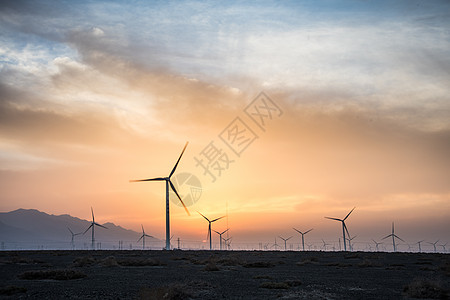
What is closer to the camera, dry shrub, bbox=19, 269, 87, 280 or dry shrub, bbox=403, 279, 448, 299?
dry shrub, bbox=403, 279, 448, 299

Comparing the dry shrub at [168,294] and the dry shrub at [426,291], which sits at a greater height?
the dry shrub at [168,294]

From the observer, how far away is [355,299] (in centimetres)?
2419

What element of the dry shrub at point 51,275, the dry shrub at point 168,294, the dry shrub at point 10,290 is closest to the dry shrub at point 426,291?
the dry shrub at point 168,294

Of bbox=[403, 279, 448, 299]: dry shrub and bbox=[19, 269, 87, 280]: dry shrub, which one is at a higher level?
bbox=[19, 269, 87, 280]: dry shrub

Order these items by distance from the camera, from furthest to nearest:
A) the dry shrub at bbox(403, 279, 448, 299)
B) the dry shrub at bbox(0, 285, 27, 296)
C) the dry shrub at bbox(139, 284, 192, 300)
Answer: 1. the dry shrub at bbox(403, 279, 448, 299)
2. the dry shrub at bbox(0, 285, 27, 296)
3. the dry shrub at bbox(139, 284, 192, 300)

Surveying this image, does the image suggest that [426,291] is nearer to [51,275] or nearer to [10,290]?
[10,290]

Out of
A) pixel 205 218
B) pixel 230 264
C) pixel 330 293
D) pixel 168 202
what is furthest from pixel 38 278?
pixel 205 218

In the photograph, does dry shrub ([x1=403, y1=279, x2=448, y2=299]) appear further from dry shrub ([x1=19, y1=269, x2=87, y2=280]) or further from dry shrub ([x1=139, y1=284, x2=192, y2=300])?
dry shrub ([x1=19, y1=269, x2=87, y2=280])

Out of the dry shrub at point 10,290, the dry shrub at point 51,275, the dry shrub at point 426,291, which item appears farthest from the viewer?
the dry shrub at point 51,275

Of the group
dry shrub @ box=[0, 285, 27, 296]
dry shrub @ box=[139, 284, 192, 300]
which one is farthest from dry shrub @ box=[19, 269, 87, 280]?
dry shrub @ box=[139, 284, 192, 300]

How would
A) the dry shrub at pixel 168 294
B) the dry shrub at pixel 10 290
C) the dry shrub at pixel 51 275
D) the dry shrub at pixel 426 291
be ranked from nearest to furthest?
the dry shrub at pixel 168 294 → the dry shrub at pixel 10 290 → the dry shrub at pixel 426 291 → the dry shrub at pixel 51 275

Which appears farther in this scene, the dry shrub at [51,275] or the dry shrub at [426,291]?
the dry shrub at [51,275]

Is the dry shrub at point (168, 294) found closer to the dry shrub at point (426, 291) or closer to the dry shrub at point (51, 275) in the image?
the dry shrub at point (51, 275)

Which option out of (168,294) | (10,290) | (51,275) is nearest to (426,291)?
(168,294)
